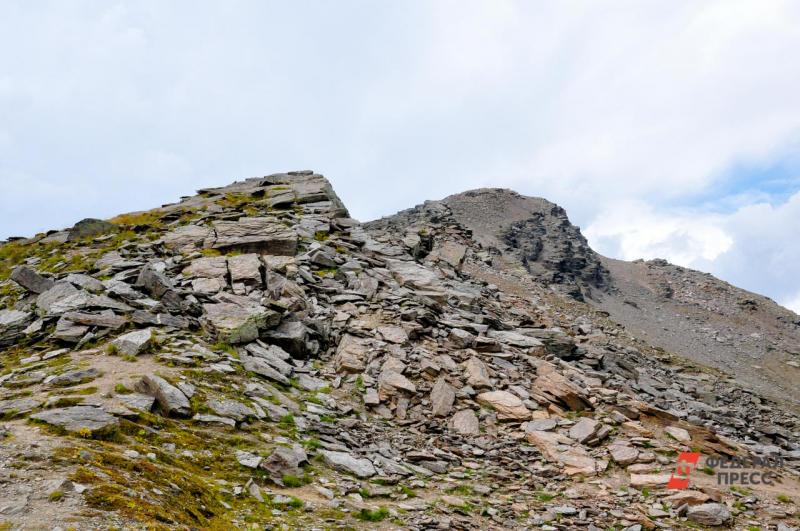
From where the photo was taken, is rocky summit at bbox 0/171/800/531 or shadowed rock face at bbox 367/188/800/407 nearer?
rocky summit at bbox 0/171/800/531

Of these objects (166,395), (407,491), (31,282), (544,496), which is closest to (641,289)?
(544,496)

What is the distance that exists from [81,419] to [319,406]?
716cm

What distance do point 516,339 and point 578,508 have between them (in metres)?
11.9

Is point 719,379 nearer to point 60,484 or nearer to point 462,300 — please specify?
point 462,300

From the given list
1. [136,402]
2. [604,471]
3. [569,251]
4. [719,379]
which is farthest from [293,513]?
[569,251]

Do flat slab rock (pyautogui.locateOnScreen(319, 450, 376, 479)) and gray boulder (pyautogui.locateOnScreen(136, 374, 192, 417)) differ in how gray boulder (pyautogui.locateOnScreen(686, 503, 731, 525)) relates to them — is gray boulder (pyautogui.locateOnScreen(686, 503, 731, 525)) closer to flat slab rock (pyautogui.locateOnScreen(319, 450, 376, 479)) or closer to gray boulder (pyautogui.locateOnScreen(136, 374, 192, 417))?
flat slab rock (pyautogui.locateOnScreen(319, 450, 376, 479))

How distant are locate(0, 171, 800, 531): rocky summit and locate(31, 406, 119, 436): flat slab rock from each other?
0.22 ft

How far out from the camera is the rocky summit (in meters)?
9.75

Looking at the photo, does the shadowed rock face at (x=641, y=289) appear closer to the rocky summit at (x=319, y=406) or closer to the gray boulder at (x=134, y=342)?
the rocky summit at (x=319, y=406)

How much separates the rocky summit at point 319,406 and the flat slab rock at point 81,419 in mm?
66

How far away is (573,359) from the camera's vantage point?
2511 cm

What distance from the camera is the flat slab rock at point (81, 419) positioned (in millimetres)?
9984

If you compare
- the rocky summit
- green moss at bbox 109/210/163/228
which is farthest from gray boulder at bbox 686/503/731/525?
green moss at bbox 109/210/163/228

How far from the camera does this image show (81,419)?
10.4 metres
